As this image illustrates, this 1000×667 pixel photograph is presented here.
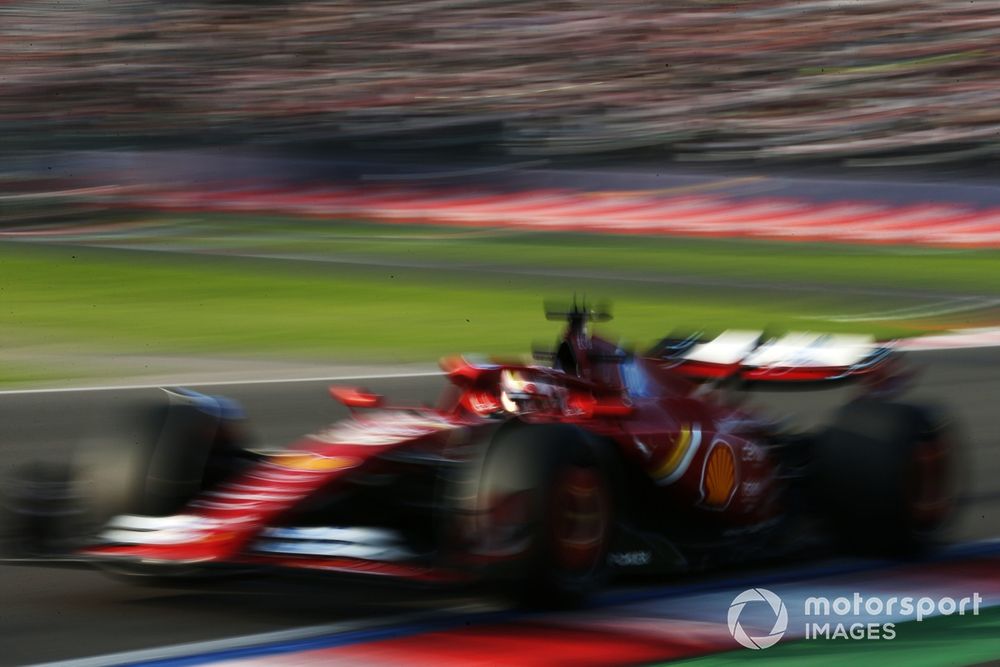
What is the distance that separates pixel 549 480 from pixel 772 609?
2.72ft

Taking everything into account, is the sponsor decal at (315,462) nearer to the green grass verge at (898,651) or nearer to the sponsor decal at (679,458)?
the sponsor decal at (679,458)

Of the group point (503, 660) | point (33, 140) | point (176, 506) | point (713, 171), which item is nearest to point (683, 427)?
point (503, 660)

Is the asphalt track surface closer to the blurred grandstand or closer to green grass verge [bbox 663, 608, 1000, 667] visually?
green grass verge [bbox 663, 608, 1000, 667]

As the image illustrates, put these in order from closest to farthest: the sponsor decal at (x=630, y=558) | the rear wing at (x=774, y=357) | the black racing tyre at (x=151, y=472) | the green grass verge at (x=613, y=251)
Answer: the sponsor decal at (x=630, y=558) → the black racing tyre at (x=151, y=472) → the rear wing at (x=774, y=357) → the green grass verge at (x=613, y=251)

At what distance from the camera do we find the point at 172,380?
998 centimetres

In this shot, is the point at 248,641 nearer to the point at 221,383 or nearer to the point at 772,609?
the point at 772,609

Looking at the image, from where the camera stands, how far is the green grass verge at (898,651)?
13.3 feet

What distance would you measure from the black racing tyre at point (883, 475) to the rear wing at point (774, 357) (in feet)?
0.71

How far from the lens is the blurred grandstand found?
2197cm

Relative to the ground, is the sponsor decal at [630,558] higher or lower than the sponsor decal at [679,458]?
lower

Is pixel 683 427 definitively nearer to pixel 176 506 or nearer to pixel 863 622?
pixel 863 622

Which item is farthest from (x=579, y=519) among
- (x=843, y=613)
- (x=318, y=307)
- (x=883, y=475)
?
(x=318, y=307)

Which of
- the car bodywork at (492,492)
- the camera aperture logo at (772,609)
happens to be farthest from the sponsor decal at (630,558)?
the camera aperture logo at (772,609)

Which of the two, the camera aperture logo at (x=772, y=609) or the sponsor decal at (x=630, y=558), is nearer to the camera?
the camera aperture logo at (x=772, y=609)
